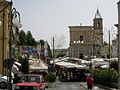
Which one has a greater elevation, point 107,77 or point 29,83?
point 29,83

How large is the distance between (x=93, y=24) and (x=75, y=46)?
9.54 meters

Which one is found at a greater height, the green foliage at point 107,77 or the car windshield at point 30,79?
the car windshield at point 30,79

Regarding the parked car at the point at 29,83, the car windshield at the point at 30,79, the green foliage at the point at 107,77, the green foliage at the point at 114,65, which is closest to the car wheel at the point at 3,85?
the green foliage at the point at 107,77

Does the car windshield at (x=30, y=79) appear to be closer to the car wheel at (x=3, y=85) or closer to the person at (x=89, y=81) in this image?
the person at (x=89, y=81)

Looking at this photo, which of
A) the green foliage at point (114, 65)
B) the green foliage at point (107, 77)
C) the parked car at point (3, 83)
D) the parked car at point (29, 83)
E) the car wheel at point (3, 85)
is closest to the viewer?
the parked car at point (29, 83)

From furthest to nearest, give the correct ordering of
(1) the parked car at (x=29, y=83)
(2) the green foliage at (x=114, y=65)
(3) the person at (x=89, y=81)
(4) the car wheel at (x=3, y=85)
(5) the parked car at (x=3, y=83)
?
(2) the green foliage at (x=114, y=65) → (5) the parked car at (x=3, y=83) → (4) the car wheel at (x=3, y=85) → (3) the person at (x=89, y=81) → (1) the parked car at (x=29, y=83)

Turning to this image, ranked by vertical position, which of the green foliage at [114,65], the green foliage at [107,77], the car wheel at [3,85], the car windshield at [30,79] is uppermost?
the green foliage at [114,65]

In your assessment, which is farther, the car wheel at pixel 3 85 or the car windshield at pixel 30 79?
the car wheel at pixel 3 85

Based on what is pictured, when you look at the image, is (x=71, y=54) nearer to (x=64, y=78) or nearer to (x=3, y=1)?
(x=64, y=78)

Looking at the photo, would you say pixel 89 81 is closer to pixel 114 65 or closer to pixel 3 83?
pixel 3 83

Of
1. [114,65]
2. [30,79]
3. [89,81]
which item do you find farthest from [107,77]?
[114,65]

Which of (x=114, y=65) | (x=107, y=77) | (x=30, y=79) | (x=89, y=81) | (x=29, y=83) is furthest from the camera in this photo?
(x=114, y=65)

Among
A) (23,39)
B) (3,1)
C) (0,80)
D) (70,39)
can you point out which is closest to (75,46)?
(70,39)

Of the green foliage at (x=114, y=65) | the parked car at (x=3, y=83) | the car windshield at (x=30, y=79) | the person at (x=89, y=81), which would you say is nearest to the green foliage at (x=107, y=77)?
the person at (x=89, y=81)
